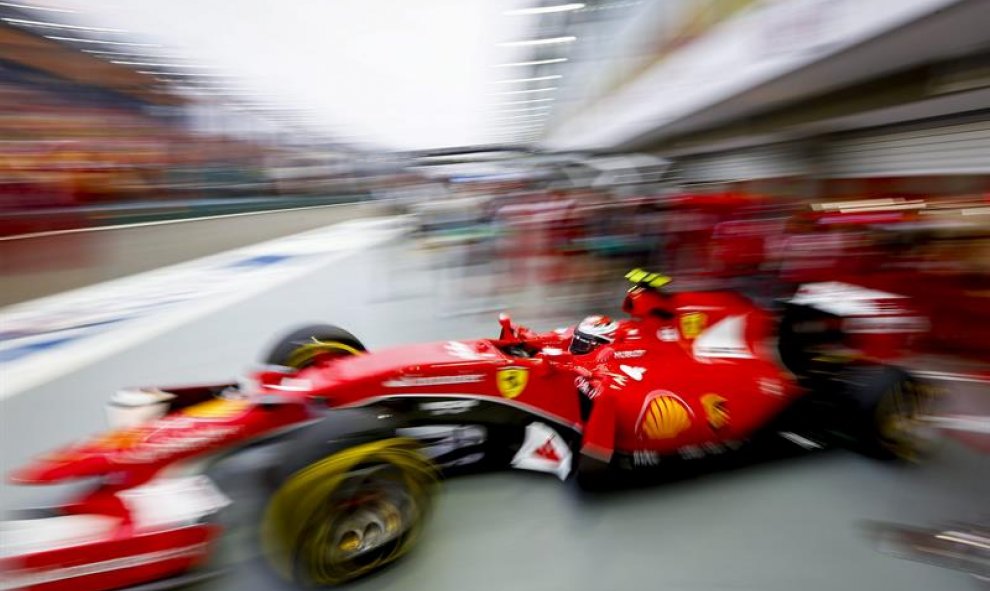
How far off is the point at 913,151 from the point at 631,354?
3110 mm

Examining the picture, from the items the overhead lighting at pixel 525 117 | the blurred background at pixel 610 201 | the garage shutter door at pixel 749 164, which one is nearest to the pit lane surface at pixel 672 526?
the blurred background at pixel 610 201

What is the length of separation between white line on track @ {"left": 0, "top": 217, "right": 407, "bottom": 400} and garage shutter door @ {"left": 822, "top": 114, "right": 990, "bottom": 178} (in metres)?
3.67

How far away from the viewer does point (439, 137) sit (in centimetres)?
1628

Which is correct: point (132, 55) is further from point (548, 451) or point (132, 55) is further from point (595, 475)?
point (595, 475)

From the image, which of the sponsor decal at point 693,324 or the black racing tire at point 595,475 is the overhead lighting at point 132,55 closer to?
the sponsor decal at point 693,324

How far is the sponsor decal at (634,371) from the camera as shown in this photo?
73.0 inches

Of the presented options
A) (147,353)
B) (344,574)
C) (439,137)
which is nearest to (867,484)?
(344,574)

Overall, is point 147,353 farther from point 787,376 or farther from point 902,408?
point 902,408

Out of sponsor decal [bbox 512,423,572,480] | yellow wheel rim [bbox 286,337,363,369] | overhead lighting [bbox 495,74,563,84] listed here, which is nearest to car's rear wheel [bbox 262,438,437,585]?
sponsor decal [bbox 512,423,572,480]

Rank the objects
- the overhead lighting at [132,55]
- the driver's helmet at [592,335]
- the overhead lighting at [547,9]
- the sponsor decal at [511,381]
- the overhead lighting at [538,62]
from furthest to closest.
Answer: the overhead lighting at [538,62], the overhead lighting at [132,55], the overhead lighting at [547,9], the driver's helmet at [592,335], the sponsor decal at [511,381]

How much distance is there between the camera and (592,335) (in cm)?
229

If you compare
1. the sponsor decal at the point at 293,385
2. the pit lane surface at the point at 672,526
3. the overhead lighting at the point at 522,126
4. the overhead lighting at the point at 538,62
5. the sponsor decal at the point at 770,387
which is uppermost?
the overhead lighting at the point at 522,126

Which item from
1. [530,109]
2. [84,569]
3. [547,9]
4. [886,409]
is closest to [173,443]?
[84,569]

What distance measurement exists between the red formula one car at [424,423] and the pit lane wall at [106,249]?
364 centimetres
